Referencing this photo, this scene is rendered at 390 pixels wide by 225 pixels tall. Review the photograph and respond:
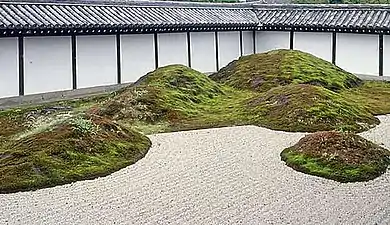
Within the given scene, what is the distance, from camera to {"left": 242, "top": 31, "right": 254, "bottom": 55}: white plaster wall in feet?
84.1

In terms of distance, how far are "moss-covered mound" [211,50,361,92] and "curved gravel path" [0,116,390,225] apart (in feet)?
28.4

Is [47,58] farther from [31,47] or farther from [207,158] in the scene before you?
[207,158]

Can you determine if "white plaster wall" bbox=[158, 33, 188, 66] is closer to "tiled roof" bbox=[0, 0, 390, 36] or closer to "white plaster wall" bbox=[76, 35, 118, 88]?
"tiled roof" bbox=[0, 0, 390, 36]

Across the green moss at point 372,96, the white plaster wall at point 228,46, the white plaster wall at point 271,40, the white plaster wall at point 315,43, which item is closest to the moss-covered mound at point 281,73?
the green moss at point 372,96

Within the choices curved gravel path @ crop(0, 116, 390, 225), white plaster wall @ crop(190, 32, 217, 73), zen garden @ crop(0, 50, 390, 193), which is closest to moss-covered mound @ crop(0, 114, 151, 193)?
zen garden @ crop(0, 50, 390, 193)

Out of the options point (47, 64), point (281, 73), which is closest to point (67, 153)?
point (47, 64)

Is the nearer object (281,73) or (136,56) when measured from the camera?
(281,73)

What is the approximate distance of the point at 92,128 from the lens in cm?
1127

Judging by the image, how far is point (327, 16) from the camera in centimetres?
2419

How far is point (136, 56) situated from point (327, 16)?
337 inches

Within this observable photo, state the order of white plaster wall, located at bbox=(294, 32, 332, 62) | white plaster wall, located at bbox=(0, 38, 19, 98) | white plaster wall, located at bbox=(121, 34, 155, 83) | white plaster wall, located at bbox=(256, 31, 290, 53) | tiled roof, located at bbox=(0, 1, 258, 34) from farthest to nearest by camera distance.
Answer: white plaster wall, located at bbox=(256, 31, 290, 53) < white plaster wall, located at bbox=(294, 32, 332, 62) < white plaster wall, located at bbox=(121, 34, 155, 83) < tiled roof, located at bbox=(0, 1, 258, 34) < white plaster wall, located at bbox=(0, 38, 19, 98)

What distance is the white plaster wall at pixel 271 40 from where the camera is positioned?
25.2 meters

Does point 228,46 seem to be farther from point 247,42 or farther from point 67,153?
point 67,153

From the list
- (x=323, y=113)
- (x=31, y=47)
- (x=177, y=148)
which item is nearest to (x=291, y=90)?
(x=323, y=113)
